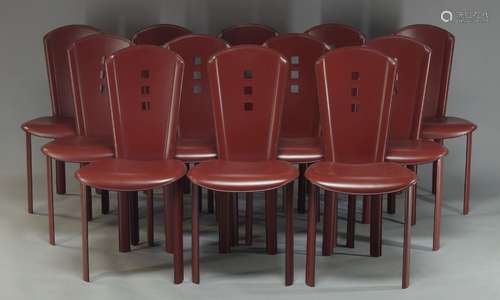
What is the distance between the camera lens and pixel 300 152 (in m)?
4.76

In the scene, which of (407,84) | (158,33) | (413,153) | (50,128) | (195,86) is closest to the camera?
(413,153)

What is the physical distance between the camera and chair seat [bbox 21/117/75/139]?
5.57 metres

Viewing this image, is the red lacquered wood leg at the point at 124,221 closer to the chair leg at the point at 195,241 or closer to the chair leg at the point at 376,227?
the chair leg at the point at 195,241

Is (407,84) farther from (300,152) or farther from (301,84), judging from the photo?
(300,152)

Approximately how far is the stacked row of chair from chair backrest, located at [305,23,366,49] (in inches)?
34.7

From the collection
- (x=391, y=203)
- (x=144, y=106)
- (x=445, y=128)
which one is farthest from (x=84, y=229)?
(x=445, y=128)

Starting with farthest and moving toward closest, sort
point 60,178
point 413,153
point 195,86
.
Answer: point 60,178, point 195,86, point 413,153

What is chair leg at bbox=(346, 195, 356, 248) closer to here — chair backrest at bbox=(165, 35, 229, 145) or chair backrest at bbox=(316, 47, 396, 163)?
chair backrest at bbox=(316, 47, 396, 163)

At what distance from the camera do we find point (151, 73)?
466 cm

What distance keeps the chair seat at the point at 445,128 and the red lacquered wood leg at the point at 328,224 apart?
44.2 inches

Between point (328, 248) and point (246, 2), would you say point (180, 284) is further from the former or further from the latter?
point (246, 2)

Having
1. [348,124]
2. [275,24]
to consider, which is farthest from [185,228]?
[275,24]

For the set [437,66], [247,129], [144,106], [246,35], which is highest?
[246,35]

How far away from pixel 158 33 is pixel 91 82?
0.96 meters
